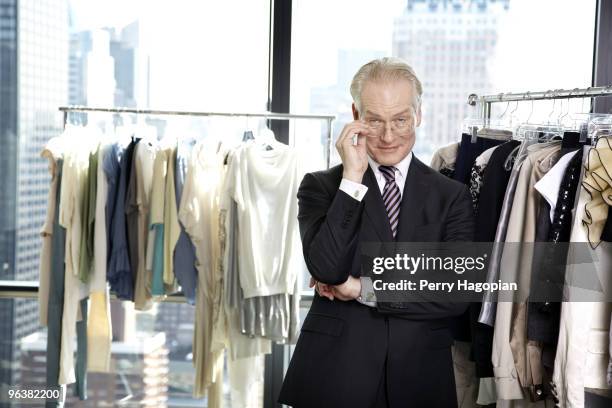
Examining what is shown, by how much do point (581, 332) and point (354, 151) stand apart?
0.89 meters

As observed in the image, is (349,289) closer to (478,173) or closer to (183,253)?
(478,173)

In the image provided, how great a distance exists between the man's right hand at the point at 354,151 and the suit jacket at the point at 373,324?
68 millimetres

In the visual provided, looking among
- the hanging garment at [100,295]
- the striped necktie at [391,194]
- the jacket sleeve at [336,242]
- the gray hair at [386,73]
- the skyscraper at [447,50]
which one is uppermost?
the skyscraper at [447,50]

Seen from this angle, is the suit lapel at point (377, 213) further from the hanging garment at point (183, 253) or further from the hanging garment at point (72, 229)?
the hanging garment at point (72, 229)

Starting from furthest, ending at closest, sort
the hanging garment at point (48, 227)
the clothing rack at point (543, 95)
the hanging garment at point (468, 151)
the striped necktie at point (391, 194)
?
the hanging garment at point (48, 227) → the hanging garment at point (468, 151) → the clothing rack at point (543, 95) → the striped necktie at point (391, 194)

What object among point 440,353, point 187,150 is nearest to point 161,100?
point 187,150

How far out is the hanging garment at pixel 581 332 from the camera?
7.13ft

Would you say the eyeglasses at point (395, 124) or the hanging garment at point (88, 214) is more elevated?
the eyeglasses at point (395, 124)

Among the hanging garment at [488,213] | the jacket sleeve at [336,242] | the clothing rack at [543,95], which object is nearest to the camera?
the jacket sleeve at [336,242]

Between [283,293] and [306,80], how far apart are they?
1141 millimetres

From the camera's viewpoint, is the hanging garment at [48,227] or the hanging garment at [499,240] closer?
the hanging garment at [499,240]

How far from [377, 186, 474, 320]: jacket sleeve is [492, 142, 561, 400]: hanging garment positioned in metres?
0.42

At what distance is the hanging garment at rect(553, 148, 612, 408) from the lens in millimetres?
2172

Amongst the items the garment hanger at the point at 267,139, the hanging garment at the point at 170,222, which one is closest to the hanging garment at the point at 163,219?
the hanging garment at the point at 170,222
